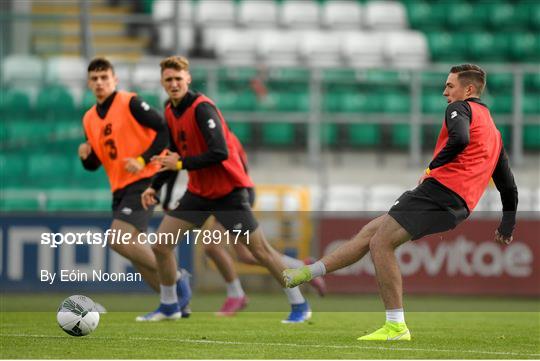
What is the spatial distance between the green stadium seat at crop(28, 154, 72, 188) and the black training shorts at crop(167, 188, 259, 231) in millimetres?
5697

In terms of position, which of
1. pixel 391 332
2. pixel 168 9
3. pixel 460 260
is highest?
pixel 168 9

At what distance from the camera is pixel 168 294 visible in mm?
10359

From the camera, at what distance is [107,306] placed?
12.2 meters

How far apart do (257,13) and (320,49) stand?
134 cm

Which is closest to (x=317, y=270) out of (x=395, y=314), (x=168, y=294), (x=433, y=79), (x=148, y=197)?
(x=395, y=314)

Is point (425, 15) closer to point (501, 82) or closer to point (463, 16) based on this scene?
point (463, 16)

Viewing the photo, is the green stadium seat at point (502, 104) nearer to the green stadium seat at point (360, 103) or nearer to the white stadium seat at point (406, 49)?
the green stadium seat at point (360, 103)

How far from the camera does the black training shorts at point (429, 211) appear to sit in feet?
27.6

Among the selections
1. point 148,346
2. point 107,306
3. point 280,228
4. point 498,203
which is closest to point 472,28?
point 498,203

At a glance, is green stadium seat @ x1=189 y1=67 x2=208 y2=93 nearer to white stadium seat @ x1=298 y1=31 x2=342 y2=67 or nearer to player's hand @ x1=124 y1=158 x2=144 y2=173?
white stadium seat @ x1=298 y1=31 x2=342 y2=67

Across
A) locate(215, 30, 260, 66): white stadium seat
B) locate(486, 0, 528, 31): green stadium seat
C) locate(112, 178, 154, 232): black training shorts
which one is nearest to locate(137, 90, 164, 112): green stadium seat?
locate(215, 30, 260, 66): white stadium seat

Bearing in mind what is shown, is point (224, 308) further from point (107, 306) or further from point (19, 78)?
point (19, 78)

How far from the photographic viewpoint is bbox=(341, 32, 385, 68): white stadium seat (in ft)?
62.3

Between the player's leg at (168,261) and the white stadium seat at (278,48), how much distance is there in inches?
338
